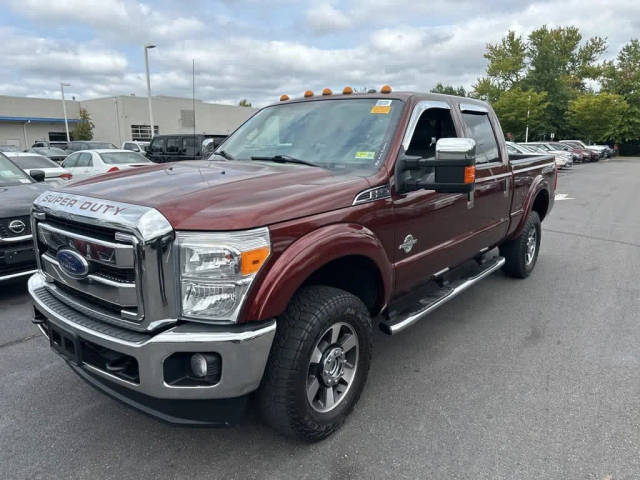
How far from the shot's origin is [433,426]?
2.84 metres

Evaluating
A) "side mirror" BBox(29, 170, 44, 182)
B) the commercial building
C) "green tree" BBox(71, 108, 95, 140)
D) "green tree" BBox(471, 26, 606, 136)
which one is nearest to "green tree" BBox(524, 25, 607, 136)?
"green tree" BBox(471, 26, 606, 136)

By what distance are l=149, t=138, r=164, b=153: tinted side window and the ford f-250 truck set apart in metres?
14.5

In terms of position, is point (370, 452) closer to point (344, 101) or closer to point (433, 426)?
point (433, 426)

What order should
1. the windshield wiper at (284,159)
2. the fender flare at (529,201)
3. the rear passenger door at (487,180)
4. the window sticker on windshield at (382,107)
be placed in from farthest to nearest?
the fender flare at (529,201) < the rear passenger door at (487,180) < the window sticker on windshield at (382,107) < the windshield wiper at (284,159)

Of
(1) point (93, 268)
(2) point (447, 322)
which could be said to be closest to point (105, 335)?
(1) point (93, 268)

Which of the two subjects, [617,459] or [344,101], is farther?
[344,101]

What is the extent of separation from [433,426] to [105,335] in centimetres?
191

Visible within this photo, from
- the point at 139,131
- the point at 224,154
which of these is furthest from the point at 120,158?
the point at 139,131

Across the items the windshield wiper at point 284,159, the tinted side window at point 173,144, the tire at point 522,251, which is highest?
the windshield wiper at point 284,159

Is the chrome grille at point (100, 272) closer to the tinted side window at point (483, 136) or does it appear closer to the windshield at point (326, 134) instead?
the windshield at point (326, 134)

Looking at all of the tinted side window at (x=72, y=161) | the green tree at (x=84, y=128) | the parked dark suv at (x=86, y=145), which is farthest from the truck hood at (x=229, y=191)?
the green tree at (x=84, y=128)

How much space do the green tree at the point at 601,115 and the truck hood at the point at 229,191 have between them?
56904 mm

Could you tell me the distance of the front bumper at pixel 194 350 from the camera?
7.00 ft

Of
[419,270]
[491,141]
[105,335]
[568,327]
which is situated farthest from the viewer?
[491,141]
